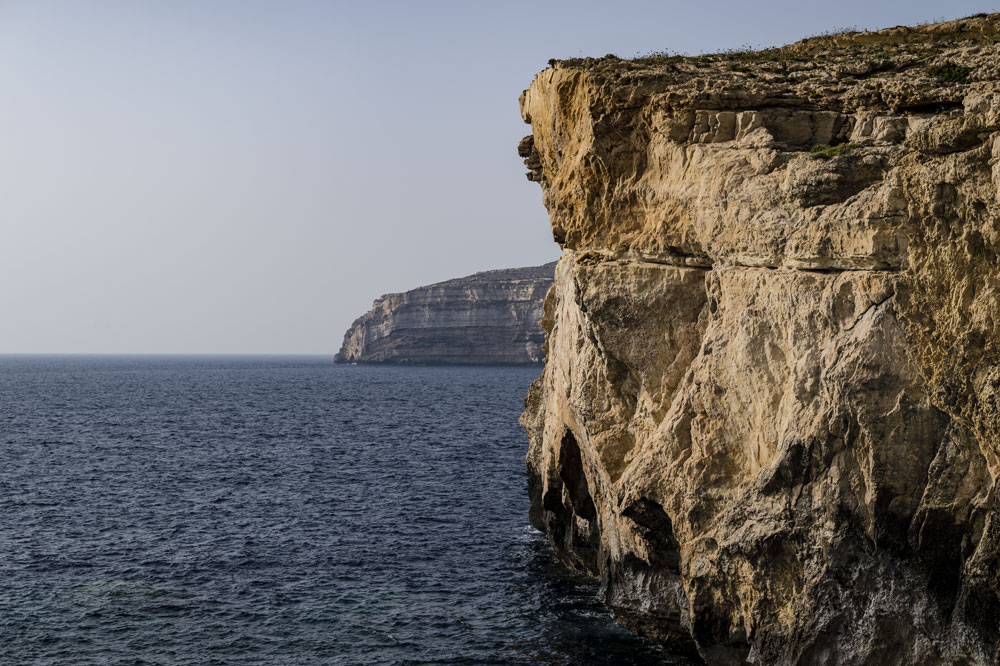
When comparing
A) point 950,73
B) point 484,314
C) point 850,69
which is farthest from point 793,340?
point 484,314

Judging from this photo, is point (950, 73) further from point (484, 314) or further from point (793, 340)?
point (484, 314)

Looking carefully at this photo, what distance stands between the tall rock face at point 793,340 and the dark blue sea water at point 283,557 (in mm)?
4249

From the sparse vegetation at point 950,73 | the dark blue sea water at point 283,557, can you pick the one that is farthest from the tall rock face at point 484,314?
the sparse vegetation at point 950,73

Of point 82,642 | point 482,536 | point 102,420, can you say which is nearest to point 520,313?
point 102,420

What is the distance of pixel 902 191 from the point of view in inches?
697

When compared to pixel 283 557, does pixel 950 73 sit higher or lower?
higher

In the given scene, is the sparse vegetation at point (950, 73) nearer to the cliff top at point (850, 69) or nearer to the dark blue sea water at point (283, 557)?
the cliff top at point (850, 69)

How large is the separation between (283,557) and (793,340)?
69.3 ft

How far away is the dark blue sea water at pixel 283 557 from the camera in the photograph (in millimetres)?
23797

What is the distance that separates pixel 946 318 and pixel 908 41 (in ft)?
42.6

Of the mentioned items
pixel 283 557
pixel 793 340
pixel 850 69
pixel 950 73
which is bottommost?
pixel 283 557

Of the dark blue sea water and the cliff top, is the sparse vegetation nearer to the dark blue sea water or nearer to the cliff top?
the cliff top

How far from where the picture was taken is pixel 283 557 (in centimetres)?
3183

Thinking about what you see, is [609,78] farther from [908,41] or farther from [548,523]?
[548,523]
